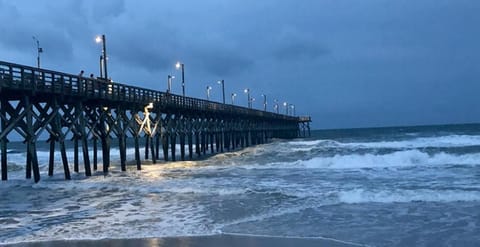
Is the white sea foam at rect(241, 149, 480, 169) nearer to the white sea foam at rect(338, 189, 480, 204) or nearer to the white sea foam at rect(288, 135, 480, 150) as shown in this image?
the white sea foam at rect(338, 189, 480, 204)

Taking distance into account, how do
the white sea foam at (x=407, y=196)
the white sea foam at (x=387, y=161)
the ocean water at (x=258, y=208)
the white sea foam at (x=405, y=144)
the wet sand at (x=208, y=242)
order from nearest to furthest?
the wet sand at (x=208, y=242)
the ocean water at (x=258, y=208)
the white sea foam at (x=407, y=196)
the white sea foam at (x=387, y=161)
the white sea foam at (x=405, y=144)

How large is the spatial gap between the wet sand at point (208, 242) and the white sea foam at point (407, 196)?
15.3 ft

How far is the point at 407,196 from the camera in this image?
13500 mm

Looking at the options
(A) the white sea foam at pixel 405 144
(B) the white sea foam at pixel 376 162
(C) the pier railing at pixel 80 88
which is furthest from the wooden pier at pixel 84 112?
(A) the white sea foam at pixel 405 144

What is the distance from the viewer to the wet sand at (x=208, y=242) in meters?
8.55

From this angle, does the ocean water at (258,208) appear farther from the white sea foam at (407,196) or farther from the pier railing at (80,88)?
the pier railing at (80,88)

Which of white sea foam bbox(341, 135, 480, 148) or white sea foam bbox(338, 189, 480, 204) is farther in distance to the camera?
white sea foam bbox(341, 135, 480, 148)

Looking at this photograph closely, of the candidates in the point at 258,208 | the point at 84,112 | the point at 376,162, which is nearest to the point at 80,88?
the point at 84,112

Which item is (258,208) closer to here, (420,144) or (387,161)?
(387,161)

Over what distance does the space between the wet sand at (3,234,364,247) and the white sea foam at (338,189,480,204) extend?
15.3ft

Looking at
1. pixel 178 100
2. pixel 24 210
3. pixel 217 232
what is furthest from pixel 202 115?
pixel 217 232

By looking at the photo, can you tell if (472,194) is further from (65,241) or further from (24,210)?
(24,210)

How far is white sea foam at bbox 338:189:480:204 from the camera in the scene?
13031 millimetres

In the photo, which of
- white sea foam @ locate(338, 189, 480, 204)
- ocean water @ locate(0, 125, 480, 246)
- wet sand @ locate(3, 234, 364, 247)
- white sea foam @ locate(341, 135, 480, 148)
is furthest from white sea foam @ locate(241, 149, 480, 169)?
white sea foam @ locate(341, 135, 480, 148)
